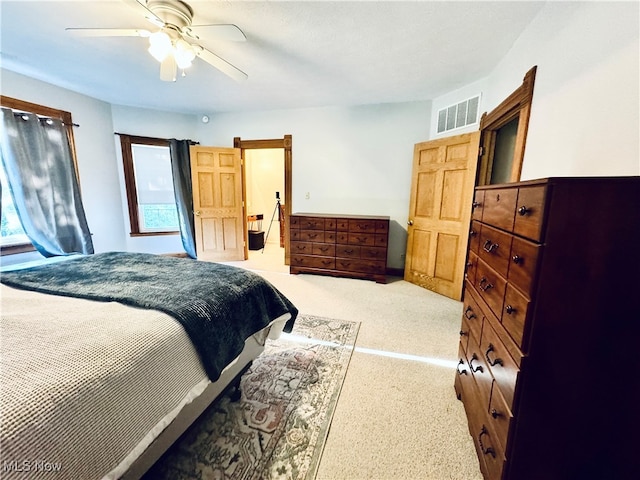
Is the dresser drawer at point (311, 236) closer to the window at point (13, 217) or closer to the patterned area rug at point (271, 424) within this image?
the patterned area rug at point (271, 424)

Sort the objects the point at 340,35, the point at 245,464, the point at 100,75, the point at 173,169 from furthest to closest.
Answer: the point at 173,169
the point at 100,75
the point at 340,35
the point at 245,464

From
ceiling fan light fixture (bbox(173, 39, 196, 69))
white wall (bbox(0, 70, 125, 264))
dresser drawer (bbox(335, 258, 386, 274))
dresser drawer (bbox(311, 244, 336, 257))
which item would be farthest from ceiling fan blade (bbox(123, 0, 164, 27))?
dresser drawer (bbox(335, 258, 386, 274))

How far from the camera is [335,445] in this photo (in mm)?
1315

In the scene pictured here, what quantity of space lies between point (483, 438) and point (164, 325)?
1.45 meters

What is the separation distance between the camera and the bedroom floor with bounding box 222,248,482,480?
123cm

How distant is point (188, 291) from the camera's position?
1329 mm

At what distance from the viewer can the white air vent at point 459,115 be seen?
2910mm

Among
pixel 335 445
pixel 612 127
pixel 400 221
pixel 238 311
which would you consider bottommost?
pixel 335 445

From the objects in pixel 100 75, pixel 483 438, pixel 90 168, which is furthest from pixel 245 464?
pixel 90 168

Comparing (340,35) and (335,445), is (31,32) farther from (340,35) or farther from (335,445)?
(335,445)

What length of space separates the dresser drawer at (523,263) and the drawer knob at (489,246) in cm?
15

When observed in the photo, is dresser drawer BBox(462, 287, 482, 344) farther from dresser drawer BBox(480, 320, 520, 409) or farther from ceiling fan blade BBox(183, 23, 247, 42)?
ceiling fan blade BBox(183, 23, 247, 42)

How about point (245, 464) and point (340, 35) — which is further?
point (340, 35)


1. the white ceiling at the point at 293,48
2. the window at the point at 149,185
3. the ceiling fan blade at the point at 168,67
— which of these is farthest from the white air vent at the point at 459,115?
the window at the point at 149,185
